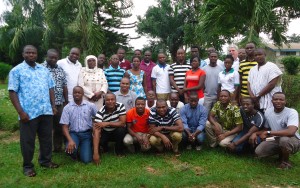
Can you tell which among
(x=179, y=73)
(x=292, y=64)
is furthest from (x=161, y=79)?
(x=292, y=64)

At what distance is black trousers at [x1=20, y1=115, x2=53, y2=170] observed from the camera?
4512 millimetres

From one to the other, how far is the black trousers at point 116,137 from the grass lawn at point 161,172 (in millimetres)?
186

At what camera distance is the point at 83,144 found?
17.5 ft

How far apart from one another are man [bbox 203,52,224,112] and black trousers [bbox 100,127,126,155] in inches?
73.0

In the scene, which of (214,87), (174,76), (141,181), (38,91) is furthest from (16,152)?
(214,87)

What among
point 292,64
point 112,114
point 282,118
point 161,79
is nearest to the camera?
point 282,118

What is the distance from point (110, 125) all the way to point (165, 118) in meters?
0.97

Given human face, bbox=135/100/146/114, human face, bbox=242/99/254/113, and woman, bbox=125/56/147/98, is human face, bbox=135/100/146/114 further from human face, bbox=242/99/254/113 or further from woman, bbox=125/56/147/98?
human face, bbox=242/99/254/113

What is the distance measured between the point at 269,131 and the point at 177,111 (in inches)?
68.0

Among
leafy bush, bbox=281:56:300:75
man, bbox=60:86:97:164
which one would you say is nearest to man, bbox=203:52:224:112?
man, bbox=60:86:97:164

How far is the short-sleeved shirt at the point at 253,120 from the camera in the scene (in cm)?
527

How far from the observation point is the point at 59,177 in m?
4.60

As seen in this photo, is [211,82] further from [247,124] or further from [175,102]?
[247,124]

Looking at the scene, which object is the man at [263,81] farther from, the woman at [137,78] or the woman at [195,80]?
the woman at [137,78]
